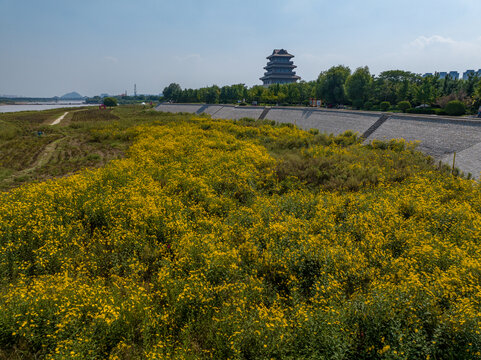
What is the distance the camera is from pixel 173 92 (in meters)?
97.8

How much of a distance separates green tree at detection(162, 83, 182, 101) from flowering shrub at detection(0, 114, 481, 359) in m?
90.3

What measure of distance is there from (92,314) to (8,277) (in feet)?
11.2

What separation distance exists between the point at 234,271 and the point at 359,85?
47227 millimetres

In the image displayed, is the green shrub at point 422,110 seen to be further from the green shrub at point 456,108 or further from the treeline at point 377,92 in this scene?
the green shrub at point 456,108

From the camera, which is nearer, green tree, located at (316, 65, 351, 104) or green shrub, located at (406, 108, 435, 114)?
green shrub, located at (406, 108, 435, 114)

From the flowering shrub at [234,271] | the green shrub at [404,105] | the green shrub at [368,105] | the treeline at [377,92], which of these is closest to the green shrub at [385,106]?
the treeline at [377,92]

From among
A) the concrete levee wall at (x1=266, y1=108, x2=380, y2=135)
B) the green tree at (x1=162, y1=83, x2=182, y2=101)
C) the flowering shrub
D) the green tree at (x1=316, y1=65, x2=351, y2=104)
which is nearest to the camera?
the flowering shrub

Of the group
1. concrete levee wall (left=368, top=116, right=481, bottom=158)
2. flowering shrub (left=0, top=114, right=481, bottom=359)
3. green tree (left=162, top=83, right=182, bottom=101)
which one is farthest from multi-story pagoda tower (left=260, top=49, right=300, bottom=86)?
flowering shrub (left=0, top=114, right=481, bottom=359)

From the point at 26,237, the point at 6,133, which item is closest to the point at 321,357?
the point at 26,237

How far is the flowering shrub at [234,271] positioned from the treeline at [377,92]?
33.3m

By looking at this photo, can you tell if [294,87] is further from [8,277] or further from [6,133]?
[8,277]

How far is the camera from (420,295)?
540 cm

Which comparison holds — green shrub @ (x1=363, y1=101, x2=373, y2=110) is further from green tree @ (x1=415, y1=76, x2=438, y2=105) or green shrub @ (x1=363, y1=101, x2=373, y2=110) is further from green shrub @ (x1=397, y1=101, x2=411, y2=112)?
green tree @ (x1=415, y1=76, x2=438, y2=105)

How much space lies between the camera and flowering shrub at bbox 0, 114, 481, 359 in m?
4.88
